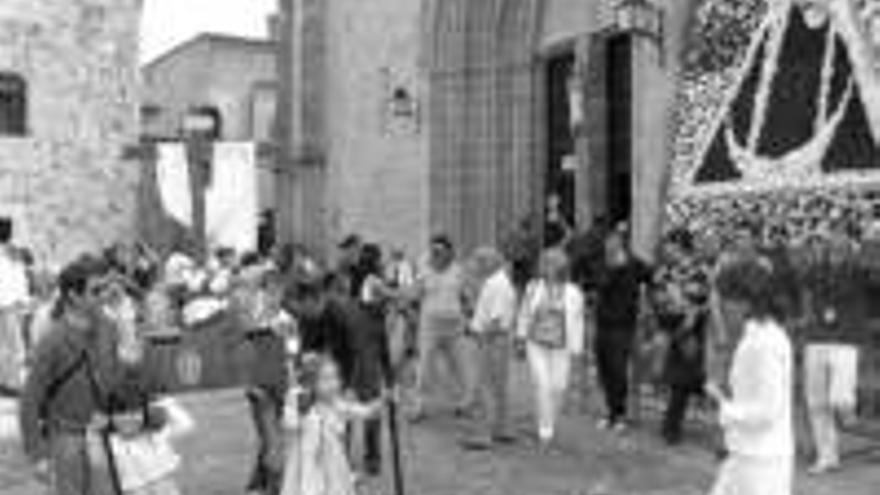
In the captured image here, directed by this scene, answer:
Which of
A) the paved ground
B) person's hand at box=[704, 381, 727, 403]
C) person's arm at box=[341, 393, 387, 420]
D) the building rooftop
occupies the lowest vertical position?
the paved ground

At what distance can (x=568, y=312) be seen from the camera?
11.9 metres

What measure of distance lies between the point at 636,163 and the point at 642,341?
3.44 metres

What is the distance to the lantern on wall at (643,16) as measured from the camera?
16484mm

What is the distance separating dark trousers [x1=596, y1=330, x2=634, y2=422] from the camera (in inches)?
496

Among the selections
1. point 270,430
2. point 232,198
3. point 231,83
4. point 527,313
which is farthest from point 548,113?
point 231,83

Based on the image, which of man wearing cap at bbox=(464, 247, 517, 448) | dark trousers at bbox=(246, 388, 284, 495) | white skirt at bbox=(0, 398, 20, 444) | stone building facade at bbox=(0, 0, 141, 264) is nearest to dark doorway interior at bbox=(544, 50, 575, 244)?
white skirt at bbox=(0, 398, 20, 444)

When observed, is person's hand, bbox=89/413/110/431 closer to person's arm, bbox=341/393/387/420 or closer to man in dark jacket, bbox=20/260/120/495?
man in dark jacket, bbox=20/260/120/495

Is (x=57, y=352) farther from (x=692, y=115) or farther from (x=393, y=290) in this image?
(x=692, y=115)

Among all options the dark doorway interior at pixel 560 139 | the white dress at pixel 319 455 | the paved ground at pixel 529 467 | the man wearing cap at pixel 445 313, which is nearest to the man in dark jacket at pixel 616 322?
the paved ground at pixel 529 467

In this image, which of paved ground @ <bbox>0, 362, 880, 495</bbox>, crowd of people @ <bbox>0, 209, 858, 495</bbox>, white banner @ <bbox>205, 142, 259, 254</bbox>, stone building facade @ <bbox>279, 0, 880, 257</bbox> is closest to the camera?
crowd of people @ <bbox>0, 209, 858, 495</bbox>

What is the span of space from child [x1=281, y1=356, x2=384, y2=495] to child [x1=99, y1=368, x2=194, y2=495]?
122cm

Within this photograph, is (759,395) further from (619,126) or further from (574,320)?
(619,126)

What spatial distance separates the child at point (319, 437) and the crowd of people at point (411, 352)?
0.4 inches

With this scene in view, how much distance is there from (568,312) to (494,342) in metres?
0.69
